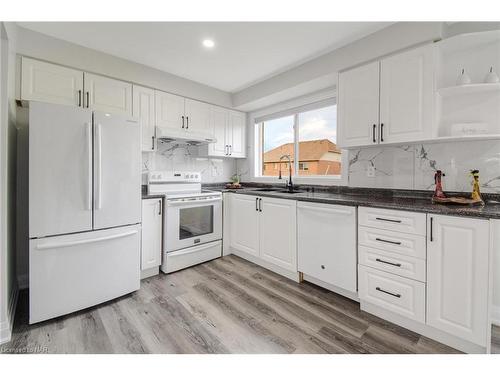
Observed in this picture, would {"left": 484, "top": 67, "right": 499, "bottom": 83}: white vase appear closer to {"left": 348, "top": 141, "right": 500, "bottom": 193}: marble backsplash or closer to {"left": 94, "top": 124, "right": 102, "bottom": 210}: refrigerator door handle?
{"left": 348, "top": 141, "right": 500, "bottom": 193}: marble backsplash

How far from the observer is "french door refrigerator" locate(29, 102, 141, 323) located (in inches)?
65.6

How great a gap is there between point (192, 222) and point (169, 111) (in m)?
1.43

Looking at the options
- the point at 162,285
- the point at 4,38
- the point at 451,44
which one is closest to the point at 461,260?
the point at 451,44

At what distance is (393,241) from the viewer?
5.47 ft

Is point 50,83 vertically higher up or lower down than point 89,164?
higher up

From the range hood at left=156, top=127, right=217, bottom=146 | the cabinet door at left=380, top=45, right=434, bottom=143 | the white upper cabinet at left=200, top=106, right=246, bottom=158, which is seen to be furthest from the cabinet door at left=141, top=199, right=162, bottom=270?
the cabinet door at left=380, top=45, right=434, bottom=143

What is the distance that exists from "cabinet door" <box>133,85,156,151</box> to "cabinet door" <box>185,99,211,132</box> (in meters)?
0.47

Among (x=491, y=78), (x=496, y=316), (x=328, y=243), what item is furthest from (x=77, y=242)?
(x=491, y=78)

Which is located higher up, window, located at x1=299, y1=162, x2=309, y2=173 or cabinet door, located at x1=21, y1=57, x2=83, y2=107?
cabinet door, located at x1=21, y1=57, x2=83, y2=107

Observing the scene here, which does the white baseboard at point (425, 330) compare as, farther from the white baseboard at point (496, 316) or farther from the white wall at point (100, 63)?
the white wall at point (100, 63)

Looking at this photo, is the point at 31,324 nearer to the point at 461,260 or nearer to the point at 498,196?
the point at 461,260

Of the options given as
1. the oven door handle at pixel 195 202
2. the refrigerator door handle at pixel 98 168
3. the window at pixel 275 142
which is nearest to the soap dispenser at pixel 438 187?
the window at pixel 275 142

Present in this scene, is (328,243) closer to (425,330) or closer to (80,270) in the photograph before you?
(425,330)

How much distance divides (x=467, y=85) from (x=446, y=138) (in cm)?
39
